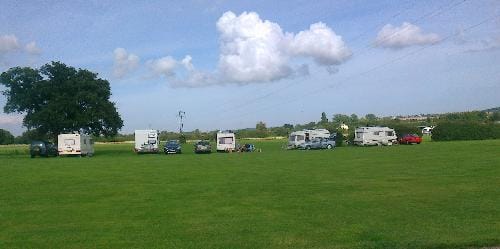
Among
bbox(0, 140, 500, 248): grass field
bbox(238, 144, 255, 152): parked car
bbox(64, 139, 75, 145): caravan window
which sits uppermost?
bbox(64, 139, 75, 145): caravan window

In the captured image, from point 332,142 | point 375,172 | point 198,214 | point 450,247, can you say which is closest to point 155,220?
point 198,214

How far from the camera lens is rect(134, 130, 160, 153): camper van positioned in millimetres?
58125

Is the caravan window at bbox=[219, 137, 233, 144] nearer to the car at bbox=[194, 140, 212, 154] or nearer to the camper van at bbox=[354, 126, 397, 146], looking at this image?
the car at bbox=[194, 140, 212, 154]

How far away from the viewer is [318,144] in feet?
199

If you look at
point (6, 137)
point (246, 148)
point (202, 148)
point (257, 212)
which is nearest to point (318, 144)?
point (246, 148)

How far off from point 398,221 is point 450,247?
2321mm

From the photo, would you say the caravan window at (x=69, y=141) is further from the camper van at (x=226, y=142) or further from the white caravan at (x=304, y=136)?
the white caravan at (x=304, y=136)

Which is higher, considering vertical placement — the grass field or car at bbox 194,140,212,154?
car at bbox 194,140,212,154

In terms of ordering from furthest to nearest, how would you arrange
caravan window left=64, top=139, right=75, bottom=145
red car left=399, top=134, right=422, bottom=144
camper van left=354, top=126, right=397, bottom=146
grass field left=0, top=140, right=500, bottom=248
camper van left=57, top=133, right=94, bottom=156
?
red car left=399, top=134, right=422, bottom=144, camper van left=354, top=126, right=397, bottom=146, caravan window left=64, top=139, right=75, bottom=145, camper van left=57, top=133, right=94, bottom=156, grass field left=0, top=140, right=500, bottom=248

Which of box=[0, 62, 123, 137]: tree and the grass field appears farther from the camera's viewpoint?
box=[0, 62, 123, 137]: tree

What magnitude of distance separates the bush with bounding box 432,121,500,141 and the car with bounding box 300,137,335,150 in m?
21.5

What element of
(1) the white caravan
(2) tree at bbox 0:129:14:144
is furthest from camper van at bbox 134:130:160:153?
(2) tree at bbox 0:129:14:144

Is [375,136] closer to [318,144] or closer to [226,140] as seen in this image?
[318,144]

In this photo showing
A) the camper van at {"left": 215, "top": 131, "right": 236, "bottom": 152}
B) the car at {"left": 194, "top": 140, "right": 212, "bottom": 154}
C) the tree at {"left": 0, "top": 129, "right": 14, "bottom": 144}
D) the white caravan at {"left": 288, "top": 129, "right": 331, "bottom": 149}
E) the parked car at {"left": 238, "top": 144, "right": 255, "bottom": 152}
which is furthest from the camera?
the tree at {"left": 0, "top": 129, "right": 14, "bottom": 144}
